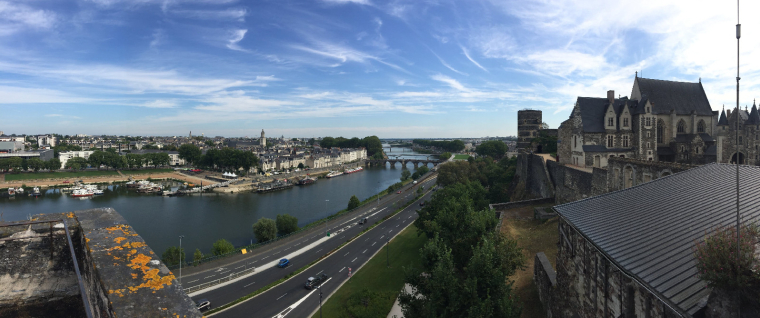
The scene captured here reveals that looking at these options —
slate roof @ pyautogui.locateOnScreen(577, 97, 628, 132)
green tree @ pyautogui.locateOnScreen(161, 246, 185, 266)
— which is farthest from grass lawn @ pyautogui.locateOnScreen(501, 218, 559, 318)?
green tree @ pyautogui.locateOnScreen(161, 246, 185, 266)

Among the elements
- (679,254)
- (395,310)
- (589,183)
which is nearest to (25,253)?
(679,254)

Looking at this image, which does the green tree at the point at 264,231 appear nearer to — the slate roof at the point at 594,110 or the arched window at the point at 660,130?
the slate roof at the point at 594,110

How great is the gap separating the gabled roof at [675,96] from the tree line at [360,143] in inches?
3327

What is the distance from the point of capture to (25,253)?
11.3 feet

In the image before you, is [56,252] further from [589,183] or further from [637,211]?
[589,183]

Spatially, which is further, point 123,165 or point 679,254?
point 123,165

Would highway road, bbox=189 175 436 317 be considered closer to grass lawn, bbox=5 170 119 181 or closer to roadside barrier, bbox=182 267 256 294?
roadside barrier, bbox=182 267 256 294

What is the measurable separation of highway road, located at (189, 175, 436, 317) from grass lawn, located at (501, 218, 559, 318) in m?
7.88

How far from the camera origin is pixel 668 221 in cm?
527

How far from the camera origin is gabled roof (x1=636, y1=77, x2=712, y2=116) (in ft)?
72.6

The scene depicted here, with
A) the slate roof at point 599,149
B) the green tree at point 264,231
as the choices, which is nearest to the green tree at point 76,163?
the green tree at point 264,231

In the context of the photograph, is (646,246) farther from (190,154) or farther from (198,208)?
(190,154)

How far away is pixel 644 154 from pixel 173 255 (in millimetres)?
27276

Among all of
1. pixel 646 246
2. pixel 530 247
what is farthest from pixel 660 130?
pixel 646 246
